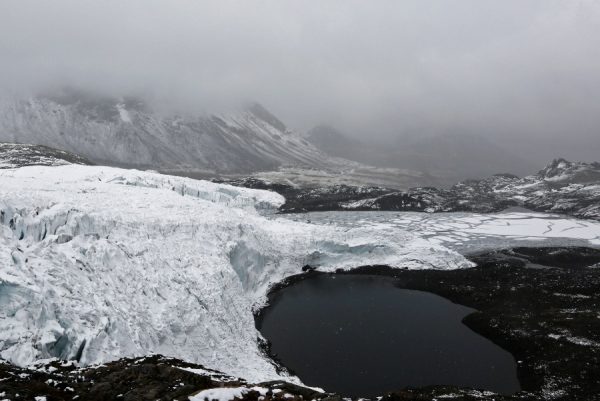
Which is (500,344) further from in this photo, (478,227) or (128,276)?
(478,227)

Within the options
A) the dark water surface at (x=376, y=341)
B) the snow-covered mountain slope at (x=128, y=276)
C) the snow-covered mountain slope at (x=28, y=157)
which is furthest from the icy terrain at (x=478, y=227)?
the snow-covered mountain slope at (x=28, y=157)

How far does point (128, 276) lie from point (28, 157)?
105043mm

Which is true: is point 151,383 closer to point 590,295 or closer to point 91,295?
point 91,295

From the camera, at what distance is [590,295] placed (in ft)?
165

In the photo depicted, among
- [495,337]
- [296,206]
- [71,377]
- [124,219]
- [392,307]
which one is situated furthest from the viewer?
[296,206]

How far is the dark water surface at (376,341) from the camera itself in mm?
34906

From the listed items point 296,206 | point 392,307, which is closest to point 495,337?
point 392,307

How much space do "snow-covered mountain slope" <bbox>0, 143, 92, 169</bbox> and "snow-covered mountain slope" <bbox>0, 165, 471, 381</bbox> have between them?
69850 millimetres

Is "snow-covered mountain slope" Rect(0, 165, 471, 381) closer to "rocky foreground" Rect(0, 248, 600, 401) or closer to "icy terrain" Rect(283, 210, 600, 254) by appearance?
"rocky foreground" Rect(0, 248, 600, 401)

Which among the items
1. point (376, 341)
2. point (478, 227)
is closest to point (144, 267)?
point (376, 341)

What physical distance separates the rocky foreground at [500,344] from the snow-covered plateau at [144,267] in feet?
9.21

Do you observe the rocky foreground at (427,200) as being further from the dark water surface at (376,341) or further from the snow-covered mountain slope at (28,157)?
the dark water surface at (376,341)

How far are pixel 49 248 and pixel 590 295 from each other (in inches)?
2214

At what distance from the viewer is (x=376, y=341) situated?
136 feet
